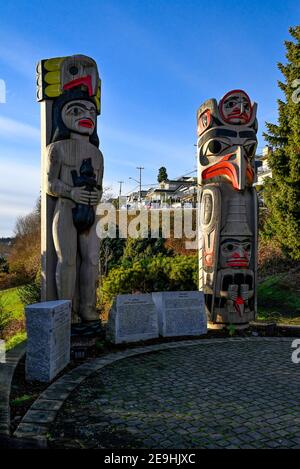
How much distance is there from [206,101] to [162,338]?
207 inches

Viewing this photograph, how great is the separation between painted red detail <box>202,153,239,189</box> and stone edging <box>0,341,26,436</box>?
17.0 ft

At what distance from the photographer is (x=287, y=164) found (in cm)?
1633

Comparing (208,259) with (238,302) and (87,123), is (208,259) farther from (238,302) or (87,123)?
(87,123)

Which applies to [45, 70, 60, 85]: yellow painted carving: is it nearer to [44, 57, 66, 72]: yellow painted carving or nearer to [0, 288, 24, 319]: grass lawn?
[44, 57, 66, 72]: yellow painted carving

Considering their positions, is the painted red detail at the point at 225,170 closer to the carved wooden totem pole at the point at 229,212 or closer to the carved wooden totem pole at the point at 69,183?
the carved wooden totem pole at the point at 229,212

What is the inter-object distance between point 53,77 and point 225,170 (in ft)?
12.8

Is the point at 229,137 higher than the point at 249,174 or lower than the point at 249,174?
higher

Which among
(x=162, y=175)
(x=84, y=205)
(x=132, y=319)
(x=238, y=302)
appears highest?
(x=162, y=175)

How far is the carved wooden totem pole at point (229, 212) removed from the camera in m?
8.33

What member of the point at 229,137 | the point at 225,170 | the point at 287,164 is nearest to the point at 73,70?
the point at 229,137

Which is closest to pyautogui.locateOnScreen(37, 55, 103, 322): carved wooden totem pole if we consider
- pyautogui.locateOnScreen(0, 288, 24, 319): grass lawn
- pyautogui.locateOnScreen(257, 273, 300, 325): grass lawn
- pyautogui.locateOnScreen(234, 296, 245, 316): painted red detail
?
pyautogui.locateOnScreen(234, 296, 245, 316): painted red detail

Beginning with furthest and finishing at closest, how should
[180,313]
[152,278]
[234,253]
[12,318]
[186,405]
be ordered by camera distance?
[12,318] < [152,278] < [234,253] < [180,313] < [186,405]

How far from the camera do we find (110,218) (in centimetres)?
2022

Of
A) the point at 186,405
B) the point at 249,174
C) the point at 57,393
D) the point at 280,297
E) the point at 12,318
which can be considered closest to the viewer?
the point at 186,405
